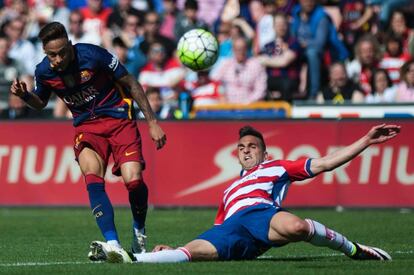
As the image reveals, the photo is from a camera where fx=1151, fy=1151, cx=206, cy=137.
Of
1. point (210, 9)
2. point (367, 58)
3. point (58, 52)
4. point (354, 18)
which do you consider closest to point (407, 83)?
point (367, 58)

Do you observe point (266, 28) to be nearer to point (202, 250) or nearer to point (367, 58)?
point (367, 58)

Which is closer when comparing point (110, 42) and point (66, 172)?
point (66, 172)

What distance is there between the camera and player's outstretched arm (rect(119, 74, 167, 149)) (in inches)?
412

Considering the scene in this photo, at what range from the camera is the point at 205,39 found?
14672mm

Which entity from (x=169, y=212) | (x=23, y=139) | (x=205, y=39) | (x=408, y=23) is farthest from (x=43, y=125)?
(x=408, y=23)

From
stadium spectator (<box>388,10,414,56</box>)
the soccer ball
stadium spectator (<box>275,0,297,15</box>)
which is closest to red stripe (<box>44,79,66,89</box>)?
the soccer ball

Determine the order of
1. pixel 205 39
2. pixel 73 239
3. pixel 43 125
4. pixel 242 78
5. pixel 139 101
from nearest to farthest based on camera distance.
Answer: pixel 139 101 < pixel 73 239 < pixel 205 39 < pixel 43 125 < pixel 242 78

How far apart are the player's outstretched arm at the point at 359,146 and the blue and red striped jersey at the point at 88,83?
2262mm

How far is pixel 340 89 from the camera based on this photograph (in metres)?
19.2

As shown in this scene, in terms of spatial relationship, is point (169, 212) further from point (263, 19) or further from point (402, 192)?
point (263, 19)

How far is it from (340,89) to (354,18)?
2554mm

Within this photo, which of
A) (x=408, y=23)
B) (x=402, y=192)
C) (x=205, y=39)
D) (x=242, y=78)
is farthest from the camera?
(x=408, y=23)

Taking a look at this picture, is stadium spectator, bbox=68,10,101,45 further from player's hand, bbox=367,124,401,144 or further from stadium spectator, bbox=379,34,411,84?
player's hand, bbox=367,124,401,144

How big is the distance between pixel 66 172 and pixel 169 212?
1.82 meters
